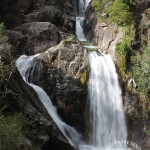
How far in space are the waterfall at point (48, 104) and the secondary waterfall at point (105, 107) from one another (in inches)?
63.6

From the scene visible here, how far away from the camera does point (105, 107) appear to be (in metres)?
22.5

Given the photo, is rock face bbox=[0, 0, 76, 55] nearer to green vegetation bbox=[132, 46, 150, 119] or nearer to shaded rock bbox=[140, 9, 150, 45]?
green vegetation bbox=[132, 46, 150, 119]

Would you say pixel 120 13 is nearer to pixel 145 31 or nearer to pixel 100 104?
pixel 145 31

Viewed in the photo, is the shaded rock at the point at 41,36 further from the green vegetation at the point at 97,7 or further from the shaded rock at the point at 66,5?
the shaded rock at the point at 66,5

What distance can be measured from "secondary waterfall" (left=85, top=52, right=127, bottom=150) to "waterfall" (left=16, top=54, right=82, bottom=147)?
5.30 feet

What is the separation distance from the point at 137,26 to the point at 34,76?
9.83 meters

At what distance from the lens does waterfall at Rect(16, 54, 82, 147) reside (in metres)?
19.1

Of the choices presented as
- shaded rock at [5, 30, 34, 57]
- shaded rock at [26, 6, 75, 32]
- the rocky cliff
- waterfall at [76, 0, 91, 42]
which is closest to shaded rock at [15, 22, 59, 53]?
the rocky cliff

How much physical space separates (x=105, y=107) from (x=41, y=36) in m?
7.24

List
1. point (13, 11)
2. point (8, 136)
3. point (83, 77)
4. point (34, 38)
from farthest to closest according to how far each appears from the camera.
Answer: point (13, 11) → point (34, 38) → point (83, 77) → point (8, 136)

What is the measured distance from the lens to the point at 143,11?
28094 millimetres

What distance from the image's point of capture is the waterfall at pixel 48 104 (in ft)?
62.8

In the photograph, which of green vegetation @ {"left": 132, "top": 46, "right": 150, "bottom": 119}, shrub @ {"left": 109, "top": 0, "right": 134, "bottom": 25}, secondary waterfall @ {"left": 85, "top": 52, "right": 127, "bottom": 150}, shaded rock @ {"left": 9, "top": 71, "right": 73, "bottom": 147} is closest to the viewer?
shaded rock @ {"left": 9, "top": 71, "right": 73, "bottom": 147}

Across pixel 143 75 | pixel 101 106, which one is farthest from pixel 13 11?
pixel 143 75
